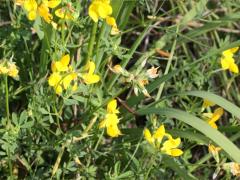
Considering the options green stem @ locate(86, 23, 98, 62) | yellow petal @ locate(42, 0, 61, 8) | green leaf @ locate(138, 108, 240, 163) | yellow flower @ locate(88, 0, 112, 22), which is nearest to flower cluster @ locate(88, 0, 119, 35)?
yellow flower @ locate(88, 0, 112, 22)

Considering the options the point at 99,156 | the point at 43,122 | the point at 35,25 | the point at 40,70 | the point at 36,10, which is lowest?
the point at 99,156

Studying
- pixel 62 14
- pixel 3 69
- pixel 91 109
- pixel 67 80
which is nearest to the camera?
pixel 3 69

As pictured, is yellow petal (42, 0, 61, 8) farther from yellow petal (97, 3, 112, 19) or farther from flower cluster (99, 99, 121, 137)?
flower cluster (99, 99, 121, 137)

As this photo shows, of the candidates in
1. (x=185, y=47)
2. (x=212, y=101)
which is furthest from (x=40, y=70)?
(x=185, y=47)

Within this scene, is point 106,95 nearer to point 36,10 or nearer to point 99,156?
point 99,156

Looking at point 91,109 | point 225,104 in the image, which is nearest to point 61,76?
point 91,109

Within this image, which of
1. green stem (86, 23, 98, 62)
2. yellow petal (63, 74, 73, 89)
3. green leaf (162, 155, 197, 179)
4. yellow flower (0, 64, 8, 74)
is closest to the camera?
yellow flower (0, 64, 8, 74)

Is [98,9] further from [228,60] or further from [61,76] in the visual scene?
[228,60]

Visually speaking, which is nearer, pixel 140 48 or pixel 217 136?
pixel 217 136
